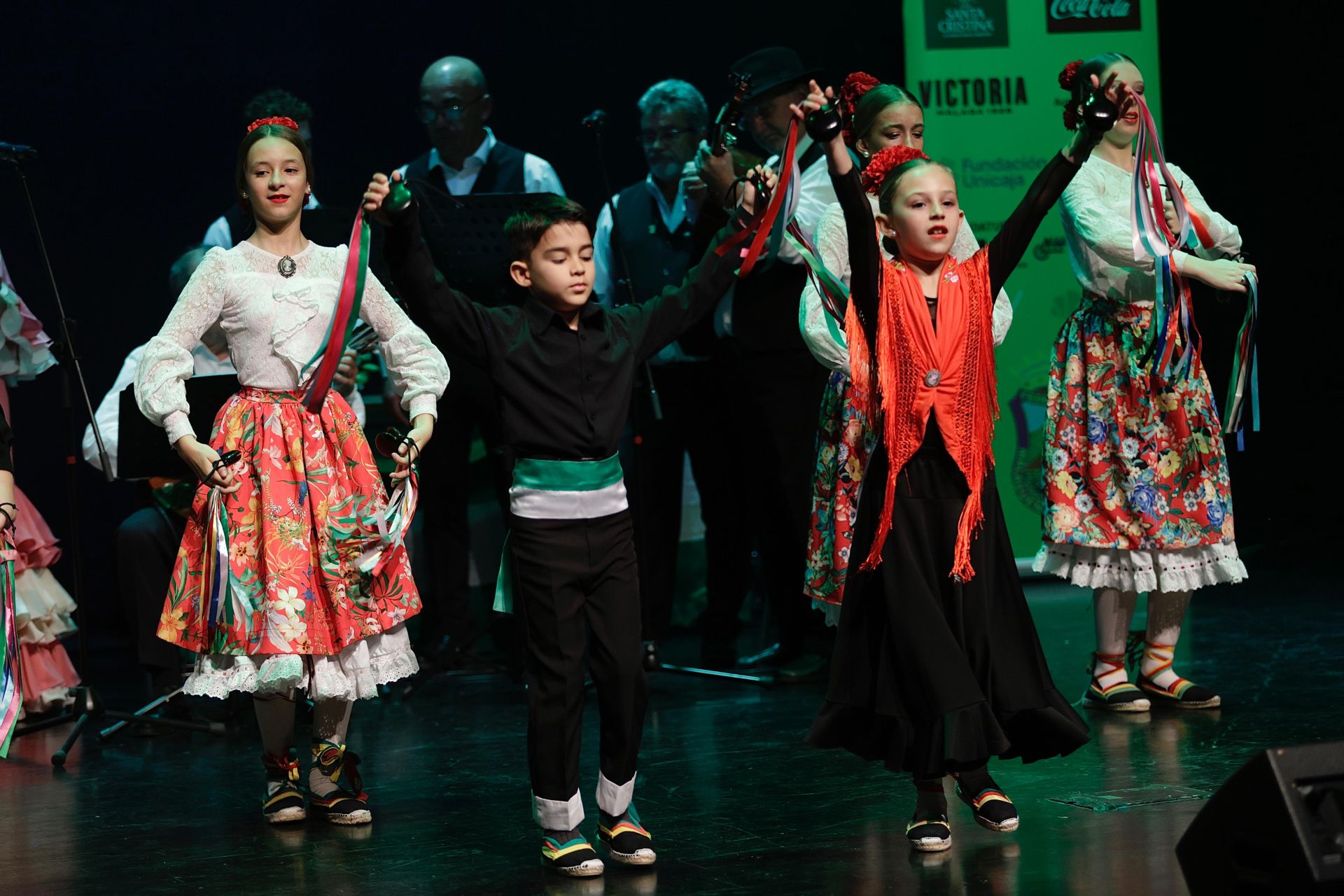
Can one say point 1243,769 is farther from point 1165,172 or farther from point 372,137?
point 372,137

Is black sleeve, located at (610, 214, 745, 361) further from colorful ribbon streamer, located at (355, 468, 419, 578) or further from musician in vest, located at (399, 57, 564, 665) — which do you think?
musician in vest, located at (399, 57, 564, 665)

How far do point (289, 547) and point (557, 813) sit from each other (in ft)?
2.91

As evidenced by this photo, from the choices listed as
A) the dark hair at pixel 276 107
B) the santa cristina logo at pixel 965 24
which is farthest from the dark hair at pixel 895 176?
the santa cristina logo at pixel 965 24

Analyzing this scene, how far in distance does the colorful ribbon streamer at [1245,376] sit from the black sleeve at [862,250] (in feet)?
3.97

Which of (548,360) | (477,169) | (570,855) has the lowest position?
(570,855)

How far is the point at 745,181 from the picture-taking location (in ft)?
10.6

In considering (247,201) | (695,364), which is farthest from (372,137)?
(247,201)

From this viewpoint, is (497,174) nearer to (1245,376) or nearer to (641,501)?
(641,501)

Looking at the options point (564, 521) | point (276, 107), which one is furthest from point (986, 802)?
point (276, 107)

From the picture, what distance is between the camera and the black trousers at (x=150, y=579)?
493 cm

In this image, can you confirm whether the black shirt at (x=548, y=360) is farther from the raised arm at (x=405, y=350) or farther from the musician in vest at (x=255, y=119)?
the musician in vest at (x=255, y=119)

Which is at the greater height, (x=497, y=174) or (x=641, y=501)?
(x=497, y=174)

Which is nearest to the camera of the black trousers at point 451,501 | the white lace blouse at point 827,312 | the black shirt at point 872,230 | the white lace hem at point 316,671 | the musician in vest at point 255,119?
the black shirt at point 872,230

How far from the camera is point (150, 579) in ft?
16.3
